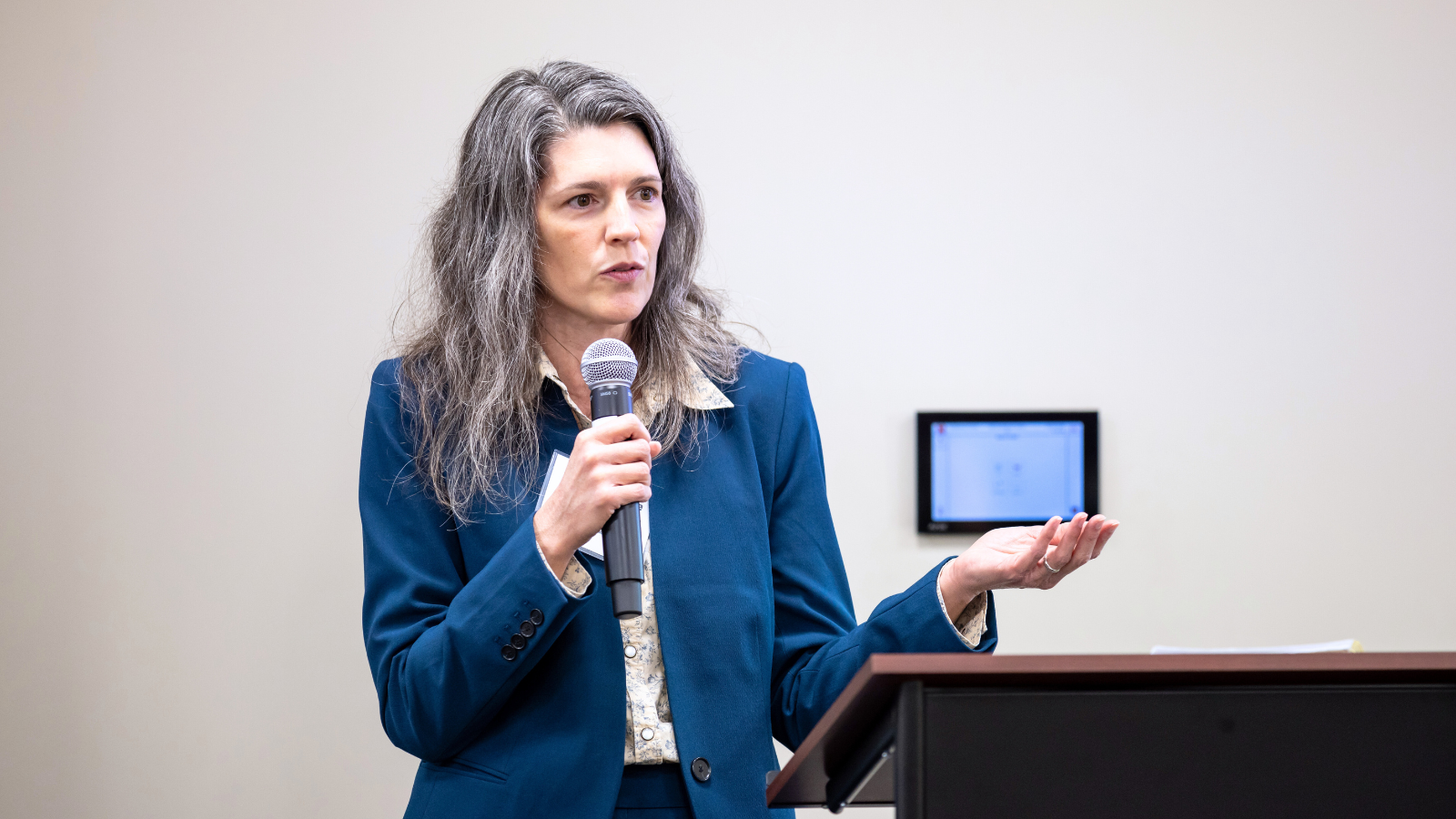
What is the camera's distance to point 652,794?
137cm

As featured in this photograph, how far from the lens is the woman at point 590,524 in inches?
50.1

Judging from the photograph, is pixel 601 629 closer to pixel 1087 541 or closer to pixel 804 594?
pixel 804 594

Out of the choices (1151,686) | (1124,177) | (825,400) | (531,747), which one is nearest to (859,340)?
(825,400)

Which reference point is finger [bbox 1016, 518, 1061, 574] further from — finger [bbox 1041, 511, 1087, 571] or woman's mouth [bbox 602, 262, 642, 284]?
woman's mouth [bbox 602, 262, 642, 284]

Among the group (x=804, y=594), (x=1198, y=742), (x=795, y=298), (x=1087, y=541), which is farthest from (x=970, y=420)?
(x=1198, y=742)

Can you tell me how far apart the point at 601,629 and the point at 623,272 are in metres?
0.47

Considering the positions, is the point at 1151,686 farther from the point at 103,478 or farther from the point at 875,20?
the point at 103,478

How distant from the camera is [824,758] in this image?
954 mm

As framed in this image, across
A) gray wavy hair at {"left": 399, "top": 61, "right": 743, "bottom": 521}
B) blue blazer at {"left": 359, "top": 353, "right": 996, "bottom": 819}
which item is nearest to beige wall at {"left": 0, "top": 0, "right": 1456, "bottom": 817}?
gray wavy hair at {"left": 399, "top": 61, "right": 743, "bottom": 521}

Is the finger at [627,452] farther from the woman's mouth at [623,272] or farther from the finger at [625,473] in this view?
the woman's mouth at [623,272]

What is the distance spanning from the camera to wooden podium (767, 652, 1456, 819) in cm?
77

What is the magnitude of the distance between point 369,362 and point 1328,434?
2366 millimetres

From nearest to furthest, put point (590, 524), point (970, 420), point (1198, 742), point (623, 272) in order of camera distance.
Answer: point (1198, 742)
point (590, 524)
point (623, 272)
point (970, 420)

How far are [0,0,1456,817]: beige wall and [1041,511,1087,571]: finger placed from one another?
63.3 inches
